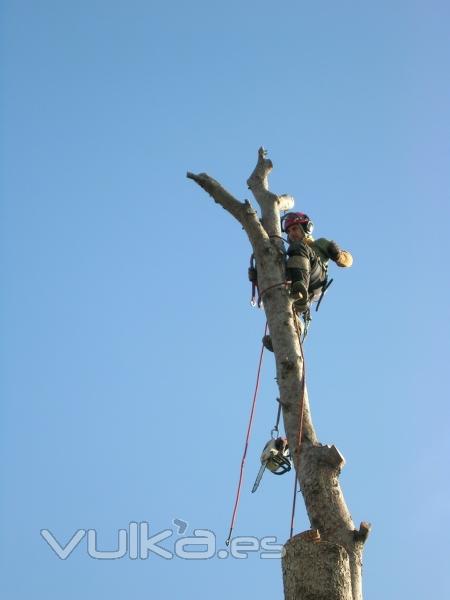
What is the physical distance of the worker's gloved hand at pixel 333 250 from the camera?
747cm

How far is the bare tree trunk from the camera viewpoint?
3.70 m

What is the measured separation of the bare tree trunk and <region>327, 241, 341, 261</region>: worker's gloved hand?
584mm

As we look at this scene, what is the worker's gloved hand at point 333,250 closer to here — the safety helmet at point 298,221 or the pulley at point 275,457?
the safety helmet at point 298,221

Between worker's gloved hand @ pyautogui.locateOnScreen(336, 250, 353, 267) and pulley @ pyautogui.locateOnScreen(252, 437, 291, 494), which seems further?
worker's gloved hand @ pyautogui.locateOnScreen(336, 250, 353, 267)

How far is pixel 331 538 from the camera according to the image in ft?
14.3

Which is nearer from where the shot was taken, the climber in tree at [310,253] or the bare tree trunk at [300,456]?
the bare tree trunk at [300,456]

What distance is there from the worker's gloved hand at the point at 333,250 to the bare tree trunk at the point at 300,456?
0.58 metres

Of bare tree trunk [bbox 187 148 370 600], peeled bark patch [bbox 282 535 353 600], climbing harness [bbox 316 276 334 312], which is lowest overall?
peeled bark patch [bbox 282 535 353 600]

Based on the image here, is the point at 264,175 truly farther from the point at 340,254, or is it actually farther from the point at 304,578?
the point at 304,578

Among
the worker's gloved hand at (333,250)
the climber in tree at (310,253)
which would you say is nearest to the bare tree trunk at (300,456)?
the climber in tree at (310,253)

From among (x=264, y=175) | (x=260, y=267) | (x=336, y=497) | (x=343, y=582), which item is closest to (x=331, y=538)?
(x=336, y=497)

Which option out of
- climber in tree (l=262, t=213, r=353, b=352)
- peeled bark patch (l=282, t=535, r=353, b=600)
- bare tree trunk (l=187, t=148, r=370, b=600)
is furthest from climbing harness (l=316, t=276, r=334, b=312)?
peeled bark patch (l=282, t=535, r=353, b=600)

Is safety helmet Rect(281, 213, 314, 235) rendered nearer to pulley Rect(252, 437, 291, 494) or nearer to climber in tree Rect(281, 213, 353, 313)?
climber in tree Rect(281, 213, 353, 313)

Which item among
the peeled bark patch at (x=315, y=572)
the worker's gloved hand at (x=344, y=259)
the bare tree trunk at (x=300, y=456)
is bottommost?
the peeled bark patch at (x=315, y=572)
